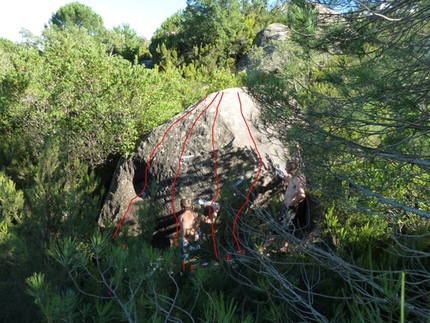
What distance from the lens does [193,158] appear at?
6473 millimetres

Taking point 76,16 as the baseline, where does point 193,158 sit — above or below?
below

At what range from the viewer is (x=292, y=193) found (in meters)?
5.18

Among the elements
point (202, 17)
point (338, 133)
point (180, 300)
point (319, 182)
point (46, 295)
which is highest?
point (202, 17)

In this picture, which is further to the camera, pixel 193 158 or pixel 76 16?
pixel 76 16

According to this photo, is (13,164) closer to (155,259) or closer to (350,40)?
(155,259)

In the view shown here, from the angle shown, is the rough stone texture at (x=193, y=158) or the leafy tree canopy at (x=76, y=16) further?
the leafy tree canopy at (x=76, y=16)

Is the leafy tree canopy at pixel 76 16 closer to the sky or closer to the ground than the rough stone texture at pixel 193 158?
closer to the sky

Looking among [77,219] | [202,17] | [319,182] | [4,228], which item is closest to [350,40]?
[319,182]

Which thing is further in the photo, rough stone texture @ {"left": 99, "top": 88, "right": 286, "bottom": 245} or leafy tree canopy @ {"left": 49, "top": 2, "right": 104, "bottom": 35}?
leafy tree canopy @ {"left": 49, "top": 2, "right": 104, "bottom": 35}

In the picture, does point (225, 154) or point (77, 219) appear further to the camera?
point (225, 154)

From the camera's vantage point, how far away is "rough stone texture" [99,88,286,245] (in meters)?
6.23

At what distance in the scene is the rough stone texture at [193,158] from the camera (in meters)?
6.23

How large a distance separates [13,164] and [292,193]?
4108 millimetres

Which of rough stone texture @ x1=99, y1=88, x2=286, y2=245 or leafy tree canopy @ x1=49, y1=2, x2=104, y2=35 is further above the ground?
leafy tree canopy @ x1=49, y1=2, x2=104, y2=35
